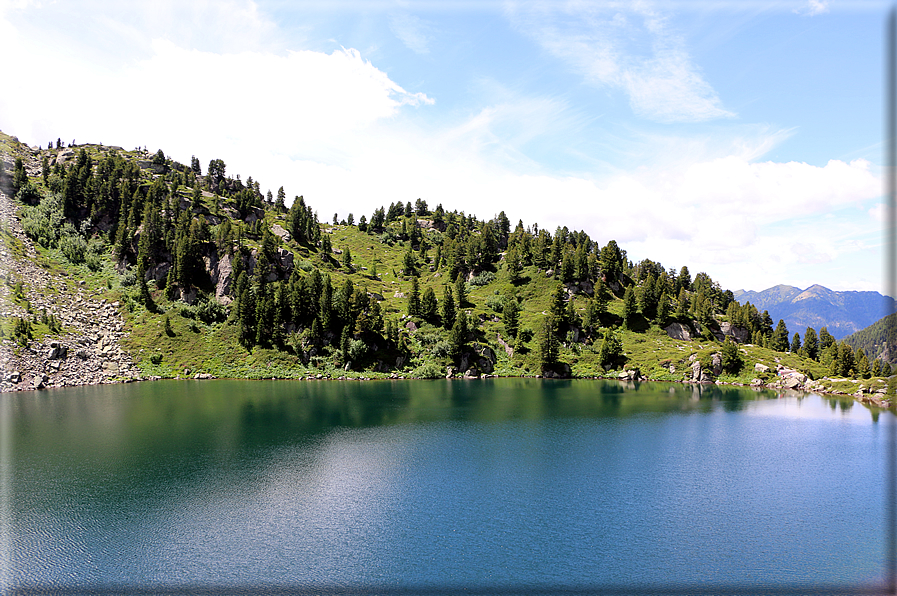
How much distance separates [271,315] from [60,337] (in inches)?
1916

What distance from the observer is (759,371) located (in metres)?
126

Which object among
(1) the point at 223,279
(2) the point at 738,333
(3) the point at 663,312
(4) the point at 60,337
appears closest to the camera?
(4) the point at 60,337

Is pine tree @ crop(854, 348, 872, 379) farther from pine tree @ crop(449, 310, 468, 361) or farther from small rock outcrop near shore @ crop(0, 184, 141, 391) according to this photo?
small rock outcrop near shore @ crop(0, 184, 141, 391)

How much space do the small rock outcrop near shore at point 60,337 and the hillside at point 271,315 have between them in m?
0.44

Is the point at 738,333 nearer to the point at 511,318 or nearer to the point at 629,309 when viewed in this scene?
the point at 629,309

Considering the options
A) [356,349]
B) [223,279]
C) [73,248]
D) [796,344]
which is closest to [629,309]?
[796,344]

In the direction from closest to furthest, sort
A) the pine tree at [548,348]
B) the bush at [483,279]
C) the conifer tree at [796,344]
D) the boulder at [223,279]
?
the pine tree at [548,348], the boulder at [223,279], the conifer tree at [796,344], the bush at [483,279]

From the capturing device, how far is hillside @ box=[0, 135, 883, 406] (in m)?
118

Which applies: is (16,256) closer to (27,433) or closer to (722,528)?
(27,433)

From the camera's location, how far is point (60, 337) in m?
107

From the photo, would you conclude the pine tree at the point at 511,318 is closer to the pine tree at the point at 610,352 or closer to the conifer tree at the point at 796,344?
the pine tree at the point at 610,352

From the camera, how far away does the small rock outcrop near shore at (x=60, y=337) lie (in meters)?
93.7

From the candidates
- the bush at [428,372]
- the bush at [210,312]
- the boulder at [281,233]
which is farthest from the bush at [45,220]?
the bush at [428,372]

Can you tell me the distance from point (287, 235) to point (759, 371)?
183527 mm
